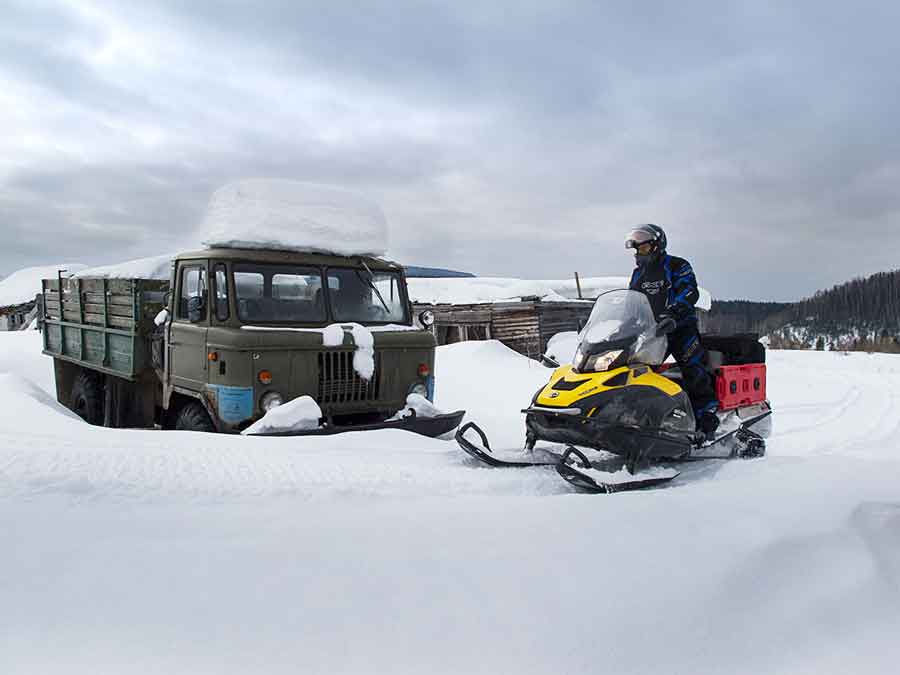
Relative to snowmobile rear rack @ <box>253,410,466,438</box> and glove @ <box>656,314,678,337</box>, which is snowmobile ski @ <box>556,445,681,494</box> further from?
snowmobile rear rack @ <box>253,410,466,438</box>

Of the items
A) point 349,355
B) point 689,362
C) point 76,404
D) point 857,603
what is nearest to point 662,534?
point 857,603

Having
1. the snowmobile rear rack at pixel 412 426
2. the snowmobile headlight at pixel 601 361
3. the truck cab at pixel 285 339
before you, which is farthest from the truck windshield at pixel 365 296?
the snowmobile headlight at pixel 601 361

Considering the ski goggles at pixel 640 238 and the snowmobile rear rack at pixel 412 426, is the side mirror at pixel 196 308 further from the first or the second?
the ski goggles at pixel 640 238

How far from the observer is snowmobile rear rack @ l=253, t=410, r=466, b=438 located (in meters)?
5.43

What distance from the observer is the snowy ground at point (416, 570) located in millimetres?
2012

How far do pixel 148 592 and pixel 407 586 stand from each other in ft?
2.79

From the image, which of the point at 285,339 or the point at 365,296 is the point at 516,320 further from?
the point at 285,339

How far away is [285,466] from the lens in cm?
365

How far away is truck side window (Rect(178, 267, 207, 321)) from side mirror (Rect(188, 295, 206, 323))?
0.02 meters

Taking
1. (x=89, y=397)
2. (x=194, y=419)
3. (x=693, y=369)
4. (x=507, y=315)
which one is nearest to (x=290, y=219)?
(x=194, y=419)

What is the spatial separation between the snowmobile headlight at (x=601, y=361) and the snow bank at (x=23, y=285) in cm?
3547

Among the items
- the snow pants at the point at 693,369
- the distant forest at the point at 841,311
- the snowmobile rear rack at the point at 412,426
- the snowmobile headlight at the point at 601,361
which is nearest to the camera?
the snowmobile headlight at the point at 601,361

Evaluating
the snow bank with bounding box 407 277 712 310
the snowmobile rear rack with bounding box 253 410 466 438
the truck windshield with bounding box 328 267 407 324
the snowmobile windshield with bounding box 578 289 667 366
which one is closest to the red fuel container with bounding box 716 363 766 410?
the snowmobile windshield with bounding box 578 289 667 366

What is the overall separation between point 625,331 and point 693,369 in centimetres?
83
